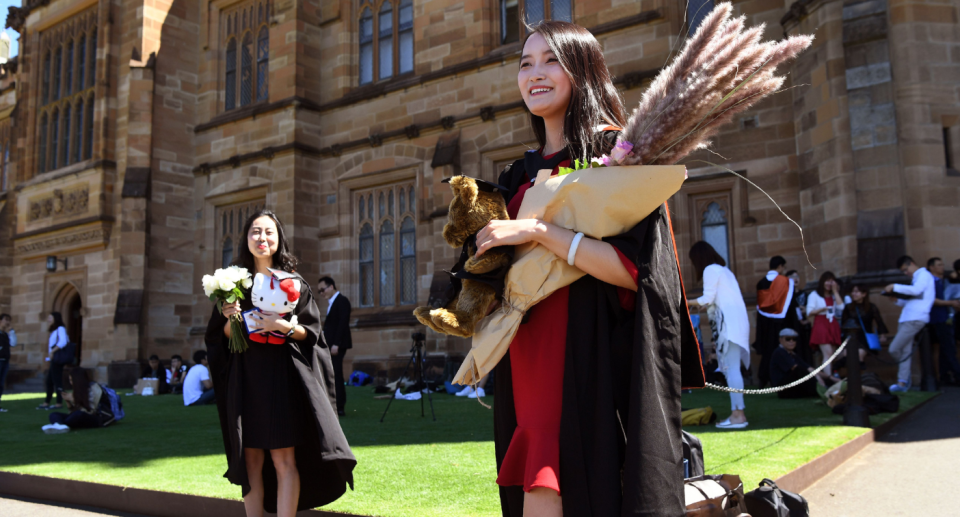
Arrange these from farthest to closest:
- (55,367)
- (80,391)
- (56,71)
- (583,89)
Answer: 1. (56,71)
2. (55,367)
3. (80,391)
4. (583,89)

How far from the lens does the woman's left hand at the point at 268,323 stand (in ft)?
12.3

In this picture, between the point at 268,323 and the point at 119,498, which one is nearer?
the point at 268,323

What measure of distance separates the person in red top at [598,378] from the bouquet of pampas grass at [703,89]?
170mm

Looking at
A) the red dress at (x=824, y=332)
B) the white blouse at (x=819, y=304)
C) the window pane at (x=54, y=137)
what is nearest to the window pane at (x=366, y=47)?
the window pane at (x=54, y=137)

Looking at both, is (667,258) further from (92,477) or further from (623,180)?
(92,477)

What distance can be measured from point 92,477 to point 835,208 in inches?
396

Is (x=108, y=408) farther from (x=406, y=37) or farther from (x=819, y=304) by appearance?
(x=406, y=37)

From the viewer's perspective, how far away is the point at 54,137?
845 inches

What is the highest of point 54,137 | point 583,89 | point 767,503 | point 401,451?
point 54,137

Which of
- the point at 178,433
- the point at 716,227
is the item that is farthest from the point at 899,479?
the point at 716,227

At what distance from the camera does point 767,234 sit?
11.9 m

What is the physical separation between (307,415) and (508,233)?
243 cm

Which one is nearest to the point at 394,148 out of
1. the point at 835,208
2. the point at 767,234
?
the point at 767,234

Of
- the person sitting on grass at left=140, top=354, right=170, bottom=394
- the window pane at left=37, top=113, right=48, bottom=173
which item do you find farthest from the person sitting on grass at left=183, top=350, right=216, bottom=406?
the window pane at left=37, top=113, right=48, bottom=173
